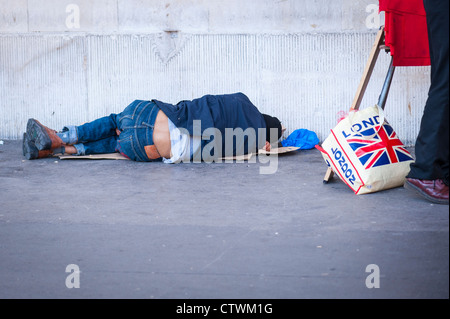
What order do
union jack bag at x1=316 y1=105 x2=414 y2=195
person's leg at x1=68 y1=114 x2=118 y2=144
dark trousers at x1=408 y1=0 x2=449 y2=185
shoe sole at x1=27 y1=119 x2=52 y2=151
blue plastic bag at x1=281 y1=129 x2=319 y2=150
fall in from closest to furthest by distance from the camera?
dark trousers at x1=408 y1=0 x2=449 y2=185 < union jack bag at x1=316 y1=105 x2=414 y2=195 < shoe sole at x1=27 y1=119 x2=52 y2=151 < person's leg at x1=68 y1=114 x2=118 y2=144 < blue plastic bag at x1=281 y1=129 x2=319 y2=150

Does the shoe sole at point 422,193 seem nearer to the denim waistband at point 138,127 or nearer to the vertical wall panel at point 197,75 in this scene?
the denim waistband at point 138,127

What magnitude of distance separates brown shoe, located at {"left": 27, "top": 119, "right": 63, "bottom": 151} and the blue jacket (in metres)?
0.88

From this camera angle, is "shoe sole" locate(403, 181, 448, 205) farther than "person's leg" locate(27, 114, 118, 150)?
No

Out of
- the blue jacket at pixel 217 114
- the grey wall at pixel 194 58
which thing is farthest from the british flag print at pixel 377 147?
the grey wall at pixel 194 58

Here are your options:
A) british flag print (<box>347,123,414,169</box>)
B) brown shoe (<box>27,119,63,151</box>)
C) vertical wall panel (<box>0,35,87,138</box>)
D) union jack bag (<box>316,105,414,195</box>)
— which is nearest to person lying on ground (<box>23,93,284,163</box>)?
brown shoe (<box>27,119,63,151</box>)

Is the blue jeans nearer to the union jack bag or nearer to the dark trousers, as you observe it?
the union jack bag

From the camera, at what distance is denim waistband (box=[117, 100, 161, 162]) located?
4.42 metres

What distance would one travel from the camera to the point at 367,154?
3441 mm

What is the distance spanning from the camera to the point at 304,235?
2727 millimetres

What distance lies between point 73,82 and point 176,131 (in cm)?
168

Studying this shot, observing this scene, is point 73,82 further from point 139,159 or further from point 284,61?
point 284,61

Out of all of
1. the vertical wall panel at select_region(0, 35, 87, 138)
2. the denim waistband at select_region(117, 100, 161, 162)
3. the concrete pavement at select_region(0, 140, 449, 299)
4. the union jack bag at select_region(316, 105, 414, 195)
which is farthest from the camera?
the vertical wall panel at select_region(0, 35, 87, 138)
